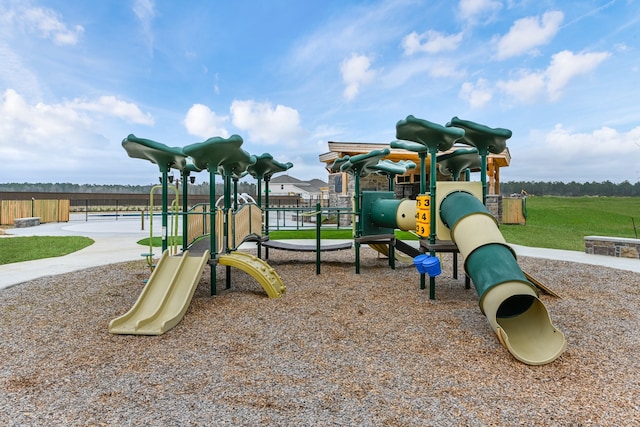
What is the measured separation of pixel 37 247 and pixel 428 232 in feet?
37.3

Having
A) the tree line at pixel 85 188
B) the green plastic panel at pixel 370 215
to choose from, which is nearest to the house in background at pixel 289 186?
the tree line at pixel 85 188

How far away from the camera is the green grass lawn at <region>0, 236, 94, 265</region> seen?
9.18 meters

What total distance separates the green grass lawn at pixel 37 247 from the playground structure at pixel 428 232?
5.89m

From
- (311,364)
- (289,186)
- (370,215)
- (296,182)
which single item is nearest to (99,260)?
(370,215)

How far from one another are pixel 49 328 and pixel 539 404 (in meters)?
4.92

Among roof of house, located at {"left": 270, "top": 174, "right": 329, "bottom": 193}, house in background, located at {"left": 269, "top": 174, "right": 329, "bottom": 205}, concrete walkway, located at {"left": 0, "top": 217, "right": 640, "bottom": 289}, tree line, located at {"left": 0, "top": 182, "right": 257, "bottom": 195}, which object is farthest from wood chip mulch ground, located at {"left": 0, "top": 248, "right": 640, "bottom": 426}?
roof of house, located at {"left": 270, "top": 174, "right": 329, "bottom": 193}

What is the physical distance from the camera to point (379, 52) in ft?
34.8

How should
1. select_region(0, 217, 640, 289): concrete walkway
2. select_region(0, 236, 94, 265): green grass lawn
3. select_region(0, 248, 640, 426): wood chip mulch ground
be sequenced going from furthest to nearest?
select_region(0, 236, 94, 265): green grass lawn
select_region(0, 217, 640, 289): concrete walkway
select_region(0, 248, 640, 426): wood chip mulch ground

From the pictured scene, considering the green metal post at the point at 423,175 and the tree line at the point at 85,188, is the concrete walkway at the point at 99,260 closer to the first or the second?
the green metal post at the point at 423,175

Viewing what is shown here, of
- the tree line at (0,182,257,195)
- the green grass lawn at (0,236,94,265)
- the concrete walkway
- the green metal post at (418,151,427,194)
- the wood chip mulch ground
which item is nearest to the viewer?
the wood chip mulch ground

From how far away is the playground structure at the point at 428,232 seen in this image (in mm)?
3701

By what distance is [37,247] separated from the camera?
10836 mm

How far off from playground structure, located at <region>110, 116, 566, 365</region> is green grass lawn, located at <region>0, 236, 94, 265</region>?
5.89 m

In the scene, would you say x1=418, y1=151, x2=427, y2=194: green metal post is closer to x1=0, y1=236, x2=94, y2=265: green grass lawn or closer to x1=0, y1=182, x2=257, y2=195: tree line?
x1=0, y1=236, x2=94, y2=265: green grass lawn
